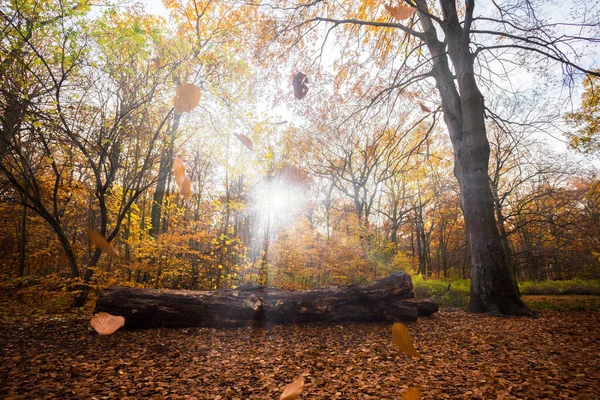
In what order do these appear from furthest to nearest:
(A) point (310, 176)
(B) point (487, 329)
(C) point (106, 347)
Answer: (A) point (310, 176) → (B) point (487, 329) → (C) point (106, 347)

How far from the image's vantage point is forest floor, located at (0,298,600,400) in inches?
85.2

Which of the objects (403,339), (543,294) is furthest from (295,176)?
(403,339)

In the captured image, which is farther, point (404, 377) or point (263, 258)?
point (263, 258)

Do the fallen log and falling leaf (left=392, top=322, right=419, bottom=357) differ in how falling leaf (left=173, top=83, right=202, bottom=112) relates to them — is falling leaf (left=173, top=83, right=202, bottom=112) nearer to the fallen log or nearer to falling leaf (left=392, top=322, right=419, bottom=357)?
the fallen log

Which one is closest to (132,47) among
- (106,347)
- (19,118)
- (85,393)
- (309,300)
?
(19,118)

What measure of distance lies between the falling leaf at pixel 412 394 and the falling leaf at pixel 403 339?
3.21ft

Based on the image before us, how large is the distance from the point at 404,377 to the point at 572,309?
5.58m

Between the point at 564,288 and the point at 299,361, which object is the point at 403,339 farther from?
the point at 564,288

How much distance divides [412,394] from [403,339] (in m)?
1.64

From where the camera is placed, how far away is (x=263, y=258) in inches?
372

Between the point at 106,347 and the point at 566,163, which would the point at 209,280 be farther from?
the point at 566,163

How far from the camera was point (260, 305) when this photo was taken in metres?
4.18

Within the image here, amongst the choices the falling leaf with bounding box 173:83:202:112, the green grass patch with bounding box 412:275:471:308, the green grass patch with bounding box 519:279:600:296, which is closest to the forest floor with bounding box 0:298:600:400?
the green grass patch with bounding box 412:275:471:308

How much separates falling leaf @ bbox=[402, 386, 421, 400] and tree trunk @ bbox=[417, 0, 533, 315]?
3.44m
